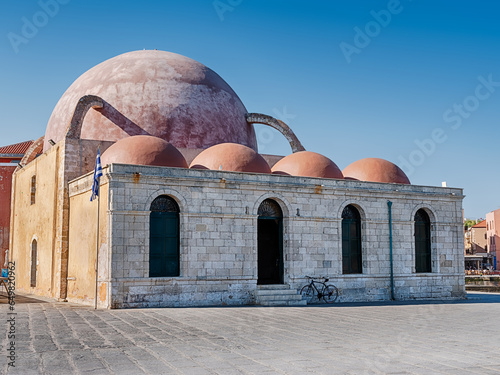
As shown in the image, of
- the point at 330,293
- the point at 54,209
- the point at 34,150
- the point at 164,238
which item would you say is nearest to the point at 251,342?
the point at 164,238

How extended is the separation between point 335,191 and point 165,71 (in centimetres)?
797

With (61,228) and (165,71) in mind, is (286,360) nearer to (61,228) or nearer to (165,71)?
(61,228)

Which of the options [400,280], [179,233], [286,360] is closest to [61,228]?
[179,233]

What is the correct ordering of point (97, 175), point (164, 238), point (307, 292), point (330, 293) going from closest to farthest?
point (97, 175)
point (164, 238)
point (307, 292)
point (330, 293)

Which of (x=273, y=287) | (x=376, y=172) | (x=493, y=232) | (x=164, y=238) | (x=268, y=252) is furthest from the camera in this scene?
(x=493, y=232)

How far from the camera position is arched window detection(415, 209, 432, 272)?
2030 centimetres

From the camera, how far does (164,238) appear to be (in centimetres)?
1614

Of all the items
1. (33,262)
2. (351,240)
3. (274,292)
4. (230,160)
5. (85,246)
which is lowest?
(274,292)

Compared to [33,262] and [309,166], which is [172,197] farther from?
[33,262]

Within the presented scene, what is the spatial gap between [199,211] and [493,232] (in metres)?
50.3

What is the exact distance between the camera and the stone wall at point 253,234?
1548 centimetres

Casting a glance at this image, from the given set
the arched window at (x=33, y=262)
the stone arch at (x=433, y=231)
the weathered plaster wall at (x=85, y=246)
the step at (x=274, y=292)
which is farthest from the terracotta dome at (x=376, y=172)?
the arched window at (x=33, y=262)

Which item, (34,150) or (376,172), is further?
(34,150)

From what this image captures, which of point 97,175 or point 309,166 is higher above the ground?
point 309,166
